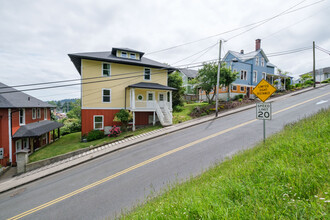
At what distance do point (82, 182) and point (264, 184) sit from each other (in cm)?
801

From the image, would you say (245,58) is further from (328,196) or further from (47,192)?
(47,192)

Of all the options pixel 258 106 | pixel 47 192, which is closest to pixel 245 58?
pixel 258 106

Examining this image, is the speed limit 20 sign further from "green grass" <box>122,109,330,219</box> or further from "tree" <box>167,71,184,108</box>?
"tree" <box>167,71,184,108</box>

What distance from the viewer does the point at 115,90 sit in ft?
58.9

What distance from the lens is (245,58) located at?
2978 centimetres

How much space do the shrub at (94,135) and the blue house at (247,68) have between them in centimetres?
2398

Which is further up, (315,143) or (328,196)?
(315,143)

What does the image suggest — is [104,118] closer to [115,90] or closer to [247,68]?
[115,90]

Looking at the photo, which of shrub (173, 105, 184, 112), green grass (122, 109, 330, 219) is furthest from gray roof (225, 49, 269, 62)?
green grass (122, 109, 330, 219)

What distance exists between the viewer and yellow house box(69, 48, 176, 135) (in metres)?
16.5

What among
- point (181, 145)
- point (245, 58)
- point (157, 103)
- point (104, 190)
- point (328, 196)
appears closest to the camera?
point (328, 196)

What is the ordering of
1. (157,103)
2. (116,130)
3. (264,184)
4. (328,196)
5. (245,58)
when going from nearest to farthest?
(328,196) → (264,184) → (116,130) → (157,103) → (245,58)

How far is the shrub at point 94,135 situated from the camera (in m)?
15.9

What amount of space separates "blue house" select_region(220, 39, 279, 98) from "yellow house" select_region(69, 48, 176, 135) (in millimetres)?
17257
